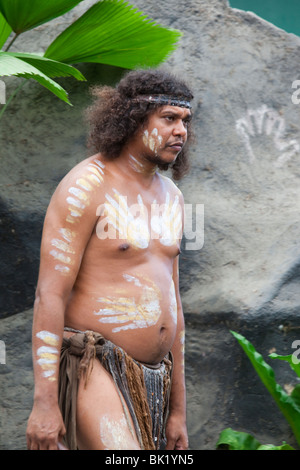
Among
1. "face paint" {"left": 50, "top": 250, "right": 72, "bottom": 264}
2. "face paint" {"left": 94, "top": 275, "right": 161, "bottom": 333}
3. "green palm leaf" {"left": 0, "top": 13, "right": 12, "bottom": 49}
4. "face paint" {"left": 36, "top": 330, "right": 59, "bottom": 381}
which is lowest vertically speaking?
"face paint" {"left": 36, "top": 330, "right": 59, "bottom": 381}

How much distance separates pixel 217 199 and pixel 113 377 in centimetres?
178

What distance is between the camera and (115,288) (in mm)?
2861

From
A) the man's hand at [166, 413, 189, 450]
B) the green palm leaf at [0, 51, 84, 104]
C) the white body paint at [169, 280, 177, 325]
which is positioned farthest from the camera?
the green palm leaf at [0, 51, 84, 104]

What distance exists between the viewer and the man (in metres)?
2.71

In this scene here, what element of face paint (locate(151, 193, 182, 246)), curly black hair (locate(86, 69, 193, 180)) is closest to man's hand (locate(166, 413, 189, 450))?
face paint (locate(151, 193, 182, 246))

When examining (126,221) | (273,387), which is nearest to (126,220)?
(126,221)

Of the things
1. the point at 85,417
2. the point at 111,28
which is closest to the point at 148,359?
the point at 85,417

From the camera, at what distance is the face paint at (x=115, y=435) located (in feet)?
8.67

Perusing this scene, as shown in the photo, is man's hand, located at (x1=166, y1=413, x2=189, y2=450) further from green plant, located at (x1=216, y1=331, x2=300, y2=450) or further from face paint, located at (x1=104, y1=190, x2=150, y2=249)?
face paint, located at (x1=104, y1=190, x2=150, y2=249)

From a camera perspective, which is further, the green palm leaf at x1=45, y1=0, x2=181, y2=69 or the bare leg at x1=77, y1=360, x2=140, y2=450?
the green palm leaf at x1=45, y1=0, x2=181, y2=69

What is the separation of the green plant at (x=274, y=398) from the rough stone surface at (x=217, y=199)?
106 mm

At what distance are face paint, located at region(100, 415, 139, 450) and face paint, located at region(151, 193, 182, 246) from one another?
0.76m

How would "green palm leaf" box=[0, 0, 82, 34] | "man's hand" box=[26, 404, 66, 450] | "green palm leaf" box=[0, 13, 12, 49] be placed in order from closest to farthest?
"man's hand" box=[26, 404, 66, 450] → "green palm leaf" box=[0, 0, 82, 34] → "green palm leaf" box=[0, 13, 12, 49]

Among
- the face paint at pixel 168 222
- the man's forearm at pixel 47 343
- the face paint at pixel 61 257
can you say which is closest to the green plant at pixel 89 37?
the face paint at pixel 168 222
